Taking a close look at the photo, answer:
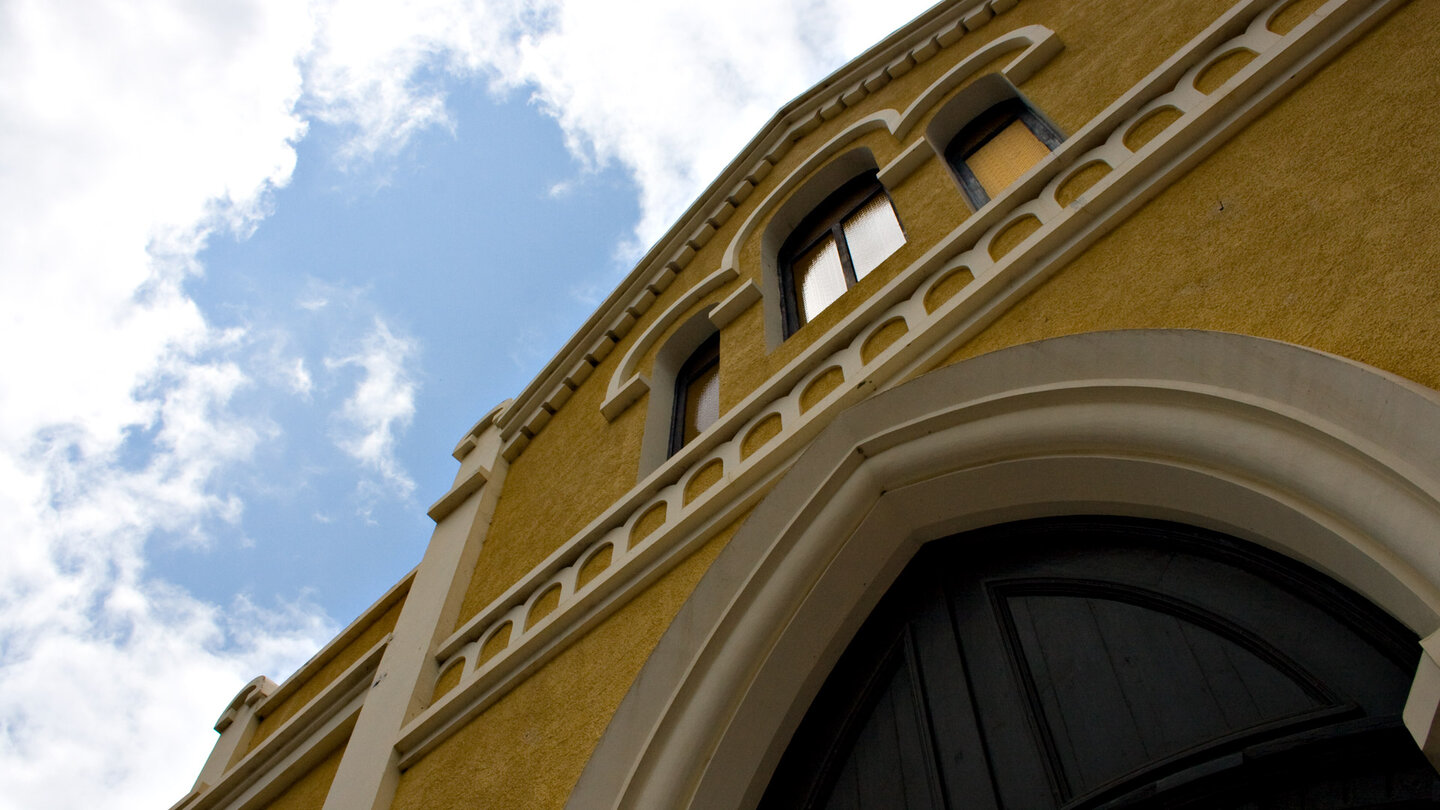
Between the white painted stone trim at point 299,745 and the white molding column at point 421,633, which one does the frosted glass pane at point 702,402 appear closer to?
the white molding column at point 421,633

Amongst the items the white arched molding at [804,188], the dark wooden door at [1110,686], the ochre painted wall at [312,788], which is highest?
the white arched molding at [804,188]

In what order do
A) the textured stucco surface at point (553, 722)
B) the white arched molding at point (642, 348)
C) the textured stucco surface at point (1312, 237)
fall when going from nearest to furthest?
the textured stucco surface at point (1312, 237) → the textured stucco surface at point (553, 722) → the white arched molding at point (642, 348)

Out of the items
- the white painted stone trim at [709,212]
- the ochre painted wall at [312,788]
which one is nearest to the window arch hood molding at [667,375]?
the white painted stone trim at [709,212]

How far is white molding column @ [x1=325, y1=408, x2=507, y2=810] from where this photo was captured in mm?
A: 4039

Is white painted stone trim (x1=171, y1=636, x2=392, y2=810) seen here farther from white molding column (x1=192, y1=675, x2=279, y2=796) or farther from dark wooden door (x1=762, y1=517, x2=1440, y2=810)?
dark wooden door (x1=762, y1=517, x2=1440, y2=810)


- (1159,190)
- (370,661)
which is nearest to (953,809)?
(1159,190)

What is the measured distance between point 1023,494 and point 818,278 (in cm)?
270

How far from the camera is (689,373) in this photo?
19.1 feet

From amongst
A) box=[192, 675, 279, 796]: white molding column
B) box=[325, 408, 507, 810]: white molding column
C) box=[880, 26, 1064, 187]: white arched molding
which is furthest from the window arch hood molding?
box=[192, 675, 279, 796]: white molding column

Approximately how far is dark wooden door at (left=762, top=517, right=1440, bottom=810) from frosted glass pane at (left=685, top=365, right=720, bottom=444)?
2166mm

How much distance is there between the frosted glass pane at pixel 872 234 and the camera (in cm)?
494

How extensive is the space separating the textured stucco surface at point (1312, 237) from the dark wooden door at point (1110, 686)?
21.8 inches

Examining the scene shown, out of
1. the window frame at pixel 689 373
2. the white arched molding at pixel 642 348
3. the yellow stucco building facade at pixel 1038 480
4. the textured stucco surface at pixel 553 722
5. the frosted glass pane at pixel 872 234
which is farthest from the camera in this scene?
the white arched molding at pixel 642 348

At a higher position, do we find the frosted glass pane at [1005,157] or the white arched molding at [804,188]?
the white arched molding at [804,188]
